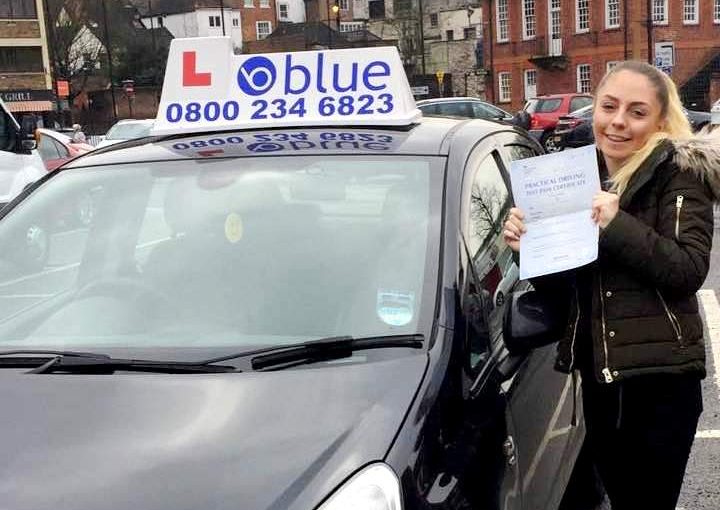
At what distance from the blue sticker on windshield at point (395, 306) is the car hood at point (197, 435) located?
0.19 meters

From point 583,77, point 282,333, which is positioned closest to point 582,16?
point 583,77

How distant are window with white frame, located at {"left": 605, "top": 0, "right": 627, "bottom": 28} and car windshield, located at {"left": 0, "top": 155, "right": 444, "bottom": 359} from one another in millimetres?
45423

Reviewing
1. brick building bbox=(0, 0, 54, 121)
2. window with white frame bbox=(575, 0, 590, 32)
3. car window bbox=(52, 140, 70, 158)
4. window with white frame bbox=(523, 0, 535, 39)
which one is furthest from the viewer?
brick building bbox=(0, 0, 54, 121)

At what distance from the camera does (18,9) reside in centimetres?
5488

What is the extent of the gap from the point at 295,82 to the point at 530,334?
1.35m

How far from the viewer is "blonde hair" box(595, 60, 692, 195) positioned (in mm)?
2490

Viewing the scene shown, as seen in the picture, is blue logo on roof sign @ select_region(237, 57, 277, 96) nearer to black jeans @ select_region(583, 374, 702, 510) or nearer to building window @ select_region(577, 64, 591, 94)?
black jeans @ select_region(583, 374, 702, 510)

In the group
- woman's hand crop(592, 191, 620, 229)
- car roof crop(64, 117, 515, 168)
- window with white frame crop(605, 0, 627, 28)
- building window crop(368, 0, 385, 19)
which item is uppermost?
building window crop(368, 0, 385, 19)

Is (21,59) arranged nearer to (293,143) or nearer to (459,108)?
(459,108)

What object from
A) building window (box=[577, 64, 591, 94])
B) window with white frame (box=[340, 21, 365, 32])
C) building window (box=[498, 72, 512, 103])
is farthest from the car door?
window with white frame (box=[340, 21, 365, 32])

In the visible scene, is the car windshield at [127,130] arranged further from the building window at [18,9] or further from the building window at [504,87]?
the building window at [18,9]

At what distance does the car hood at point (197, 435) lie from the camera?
168 cm

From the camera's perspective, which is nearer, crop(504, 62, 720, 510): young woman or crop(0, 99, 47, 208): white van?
crop(504, 62, 720, 510): young woman

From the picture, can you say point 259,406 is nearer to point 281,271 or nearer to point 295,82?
point 281,271
